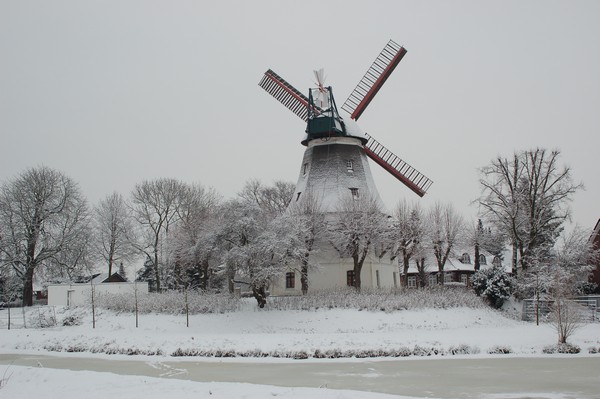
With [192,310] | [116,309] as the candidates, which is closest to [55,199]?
[116,309]

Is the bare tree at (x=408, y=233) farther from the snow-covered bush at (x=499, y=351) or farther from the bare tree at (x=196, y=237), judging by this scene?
the snow-covered bush at (x=499, y=351)

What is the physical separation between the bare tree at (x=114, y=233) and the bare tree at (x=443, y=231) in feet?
90.0

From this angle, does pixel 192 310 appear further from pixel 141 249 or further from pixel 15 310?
pixel 141 249

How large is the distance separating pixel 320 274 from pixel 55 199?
23483mm

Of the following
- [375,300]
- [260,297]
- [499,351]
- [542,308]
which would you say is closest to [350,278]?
[375,300]

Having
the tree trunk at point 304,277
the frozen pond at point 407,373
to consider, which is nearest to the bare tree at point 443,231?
the tree trunk at point 304,277

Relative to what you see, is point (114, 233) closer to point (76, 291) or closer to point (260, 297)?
point (76, 291)

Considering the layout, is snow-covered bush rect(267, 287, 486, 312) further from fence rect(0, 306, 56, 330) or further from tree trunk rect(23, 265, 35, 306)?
tree trunk rect(23, 265, 35, 306)

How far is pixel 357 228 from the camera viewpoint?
37062mm

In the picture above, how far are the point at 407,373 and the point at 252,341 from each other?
9.02m

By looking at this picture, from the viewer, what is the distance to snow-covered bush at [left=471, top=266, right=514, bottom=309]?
37969 millimetres

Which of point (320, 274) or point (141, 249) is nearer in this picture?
point (320, 274)

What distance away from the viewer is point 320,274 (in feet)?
127

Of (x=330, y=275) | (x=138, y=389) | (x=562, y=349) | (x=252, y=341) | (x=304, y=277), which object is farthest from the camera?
(x=330, y=275)
